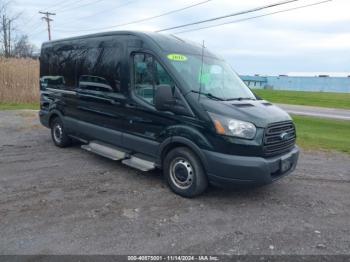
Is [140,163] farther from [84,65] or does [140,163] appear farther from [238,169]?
[84,65]

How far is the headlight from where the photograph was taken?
4.30m

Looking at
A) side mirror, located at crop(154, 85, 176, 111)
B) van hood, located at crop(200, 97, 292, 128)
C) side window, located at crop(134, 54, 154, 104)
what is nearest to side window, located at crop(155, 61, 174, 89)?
side window, located at crop(134, 54, 154, 104)

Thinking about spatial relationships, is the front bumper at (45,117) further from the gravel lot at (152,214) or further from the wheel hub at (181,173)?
the wheel hub at (181,173)

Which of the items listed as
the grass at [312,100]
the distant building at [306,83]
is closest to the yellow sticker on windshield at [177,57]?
the grass at [312,100]

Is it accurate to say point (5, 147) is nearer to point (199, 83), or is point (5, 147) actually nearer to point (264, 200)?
point (199, 83)

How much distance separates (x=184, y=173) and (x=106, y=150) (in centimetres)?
195

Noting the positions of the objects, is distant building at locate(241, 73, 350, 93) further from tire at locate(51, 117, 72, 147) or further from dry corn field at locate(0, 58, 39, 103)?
tire at locate(51, 117, 72, 147)

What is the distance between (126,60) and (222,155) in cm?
246

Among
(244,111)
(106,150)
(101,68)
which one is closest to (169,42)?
(101,68)

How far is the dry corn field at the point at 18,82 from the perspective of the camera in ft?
59.9

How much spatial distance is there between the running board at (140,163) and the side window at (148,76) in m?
1.02

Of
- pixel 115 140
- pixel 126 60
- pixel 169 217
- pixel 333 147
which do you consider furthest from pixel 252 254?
pixel 333 147

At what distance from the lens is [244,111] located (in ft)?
14.6

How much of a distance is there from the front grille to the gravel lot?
808 millimetres
